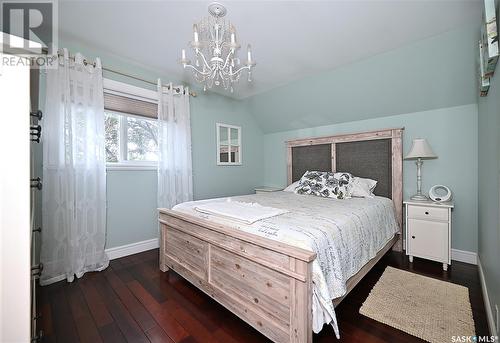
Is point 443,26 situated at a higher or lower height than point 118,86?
higher

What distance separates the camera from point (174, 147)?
3.01 m

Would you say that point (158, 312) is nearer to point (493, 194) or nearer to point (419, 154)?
point (493, 194)

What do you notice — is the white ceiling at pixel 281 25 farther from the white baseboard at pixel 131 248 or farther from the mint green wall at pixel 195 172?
the white baseboard at pixel 131 248

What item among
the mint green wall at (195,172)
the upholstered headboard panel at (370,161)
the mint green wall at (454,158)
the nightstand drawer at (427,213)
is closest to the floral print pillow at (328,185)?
the upholstered headboard panel at (370,161)

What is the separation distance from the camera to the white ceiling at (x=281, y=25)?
1.73 m

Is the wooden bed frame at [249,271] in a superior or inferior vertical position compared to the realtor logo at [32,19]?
inferior

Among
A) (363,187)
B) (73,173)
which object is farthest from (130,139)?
(363,187)

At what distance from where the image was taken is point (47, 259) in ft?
6.83

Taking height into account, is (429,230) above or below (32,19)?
below

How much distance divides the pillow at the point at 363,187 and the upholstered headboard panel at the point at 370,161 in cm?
13

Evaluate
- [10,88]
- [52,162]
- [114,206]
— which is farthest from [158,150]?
[10,88]

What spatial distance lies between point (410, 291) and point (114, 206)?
322 centimetres

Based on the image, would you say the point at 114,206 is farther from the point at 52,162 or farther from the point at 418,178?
the point at 418,178

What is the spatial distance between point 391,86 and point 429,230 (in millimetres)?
1741
